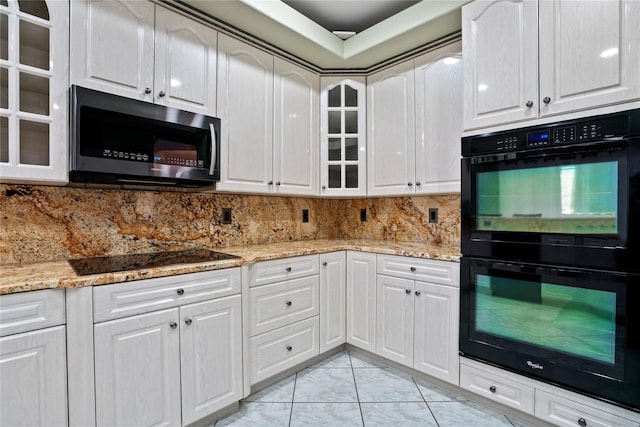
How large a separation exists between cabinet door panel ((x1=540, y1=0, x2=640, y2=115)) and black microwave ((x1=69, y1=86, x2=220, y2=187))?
190 centimetres

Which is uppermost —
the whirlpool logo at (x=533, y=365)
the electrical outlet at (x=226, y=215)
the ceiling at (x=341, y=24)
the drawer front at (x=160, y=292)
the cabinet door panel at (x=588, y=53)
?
the ceiling at (x=341, y=24)

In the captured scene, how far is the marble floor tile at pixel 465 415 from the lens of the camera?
68.9 inches

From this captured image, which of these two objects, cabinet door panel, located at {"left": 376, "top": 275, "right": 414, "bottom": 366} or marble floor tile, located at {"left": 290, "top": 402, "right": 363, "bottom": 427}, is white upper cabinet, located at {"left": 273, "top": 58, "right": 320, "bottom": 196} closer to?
cabinet door panel, located at {"left": 376, "top": 275, "right": 414, "bottom": 366}

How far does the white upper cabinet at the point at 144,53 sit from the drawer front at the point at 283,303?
1.22m

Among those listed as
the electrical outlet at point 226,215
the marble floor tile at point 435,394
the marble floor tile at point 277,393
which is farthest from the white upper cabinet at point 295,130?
the marble floor tile at point 435,394

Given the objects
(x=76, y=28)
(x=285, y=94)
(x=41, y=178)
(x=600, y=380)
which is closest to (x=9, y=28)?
(x=76, y=28)

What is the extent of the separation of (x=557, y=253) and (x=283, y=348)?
5.61ft

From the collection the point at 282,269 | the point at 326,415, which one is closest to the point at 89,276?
the point at 282,269

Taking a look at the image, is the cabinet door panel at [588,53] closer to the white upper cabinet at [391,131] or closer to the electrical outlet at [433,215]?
the white upper cabinet at [391,131]

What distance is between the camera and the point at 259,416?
1811 millimetres

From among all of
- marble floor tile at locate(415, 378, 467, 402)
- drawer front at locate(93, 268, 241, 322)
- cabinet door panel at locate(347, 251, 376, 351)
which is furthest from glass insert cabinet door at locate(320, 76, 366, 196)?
marble floor tile at locate(415, 378, 467, 402)

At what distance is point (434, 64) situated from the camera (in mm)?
2297

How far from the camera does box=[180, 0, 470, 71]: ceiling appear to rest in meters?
1.98

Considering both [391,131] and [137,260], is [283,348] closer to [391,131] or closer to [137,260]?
[137,260]
